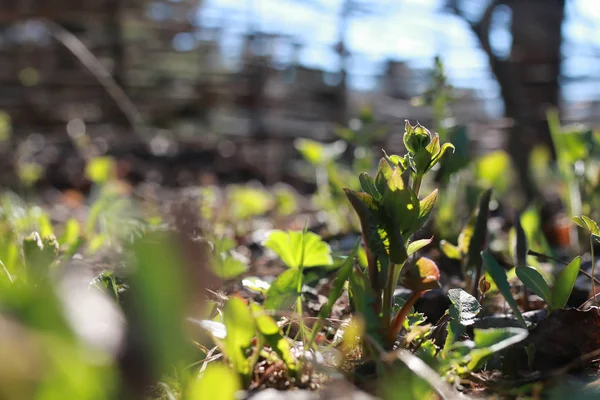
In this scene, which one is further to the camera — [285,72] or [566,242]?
[285,72]

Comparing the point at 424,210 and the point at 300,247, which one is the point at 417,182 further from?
the point at 300,247

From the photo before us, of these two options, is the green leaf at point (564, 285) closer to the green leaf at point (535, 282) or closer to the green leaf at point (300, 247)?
the green leaf at point (535, 282)

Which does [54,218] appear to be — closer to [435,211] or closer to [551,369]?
[435,211]

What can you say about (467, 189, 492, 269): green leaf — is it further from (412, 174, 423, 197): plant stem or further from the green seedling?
(412, 174, 423, 197): plant stem

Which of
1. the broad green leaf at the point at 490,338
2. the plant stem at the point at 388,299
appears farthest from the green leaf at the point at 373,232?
the broad green leaf at the point at 490,338

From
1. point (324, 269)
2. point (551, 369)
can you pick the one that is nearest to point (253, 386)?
point (551, 369)

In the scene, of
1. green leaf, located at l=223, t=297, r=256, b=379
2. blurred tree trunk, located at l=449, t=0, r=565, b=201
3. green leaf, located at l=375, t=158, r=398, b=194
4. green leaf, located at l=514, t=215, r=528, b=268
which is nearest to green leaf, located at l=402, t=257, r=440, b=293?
green leaf, located at l=375, t=158, r=398, b=194
